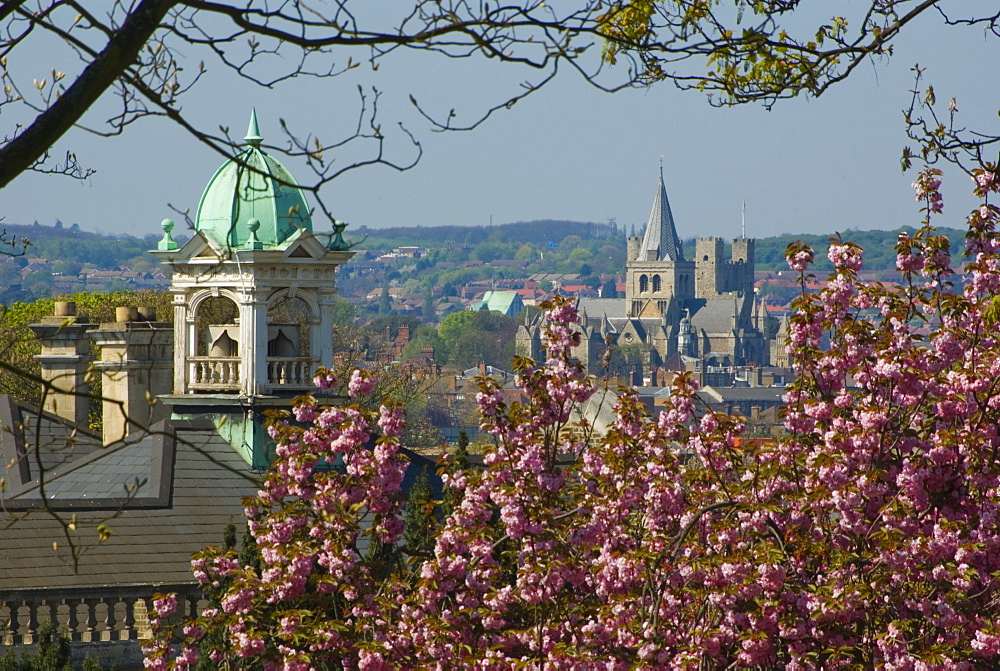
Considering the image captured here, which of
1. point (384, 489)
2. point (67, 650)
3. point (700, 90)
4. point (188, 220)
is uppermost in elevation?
point (700, 90)

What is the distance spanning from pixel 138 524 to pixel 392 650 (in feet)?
16.4

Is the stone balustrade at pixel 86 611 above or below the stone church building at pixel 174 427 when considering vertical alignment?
below

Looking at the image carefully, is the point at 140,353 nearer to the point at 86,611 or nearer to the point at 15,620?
the point at 86,611

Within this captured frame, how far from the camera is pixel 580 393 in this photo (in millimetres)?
12180

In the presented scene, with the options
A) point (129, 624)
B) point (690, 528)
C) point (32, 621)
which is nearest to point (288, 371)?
point (129, 624)

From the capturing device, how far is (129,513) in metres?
15.2

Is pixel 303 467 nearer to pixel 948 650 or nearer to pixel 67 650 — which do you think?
pixel 67 650

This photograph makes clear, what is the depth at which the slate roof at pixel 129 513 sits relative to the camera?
14.1 m

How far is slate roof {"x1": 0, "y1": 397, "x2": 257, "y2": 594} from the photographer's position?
14.1 metres

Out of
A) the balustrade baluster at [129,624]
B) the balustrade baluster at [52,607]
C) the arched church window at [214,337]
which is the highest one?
the arched church window at [214,337]

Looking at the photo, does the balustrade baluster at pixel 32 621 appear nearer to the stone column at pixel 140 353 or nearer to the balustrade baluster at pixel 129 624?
the balustrade baluster at pixel 129 624

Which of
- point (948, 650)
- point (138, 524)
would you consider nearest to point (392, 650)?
point (948, 650)

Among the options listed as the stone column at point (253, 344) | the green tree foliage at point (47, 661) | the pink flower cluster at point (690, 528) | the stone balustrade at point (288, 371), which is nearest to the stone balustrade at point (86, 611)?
the green tree foliage at point (47, 661)

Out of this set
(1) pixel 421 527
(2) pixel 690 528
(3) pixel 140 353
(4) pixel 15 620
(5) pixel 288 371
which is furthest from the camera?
(3) pixel 140 353
